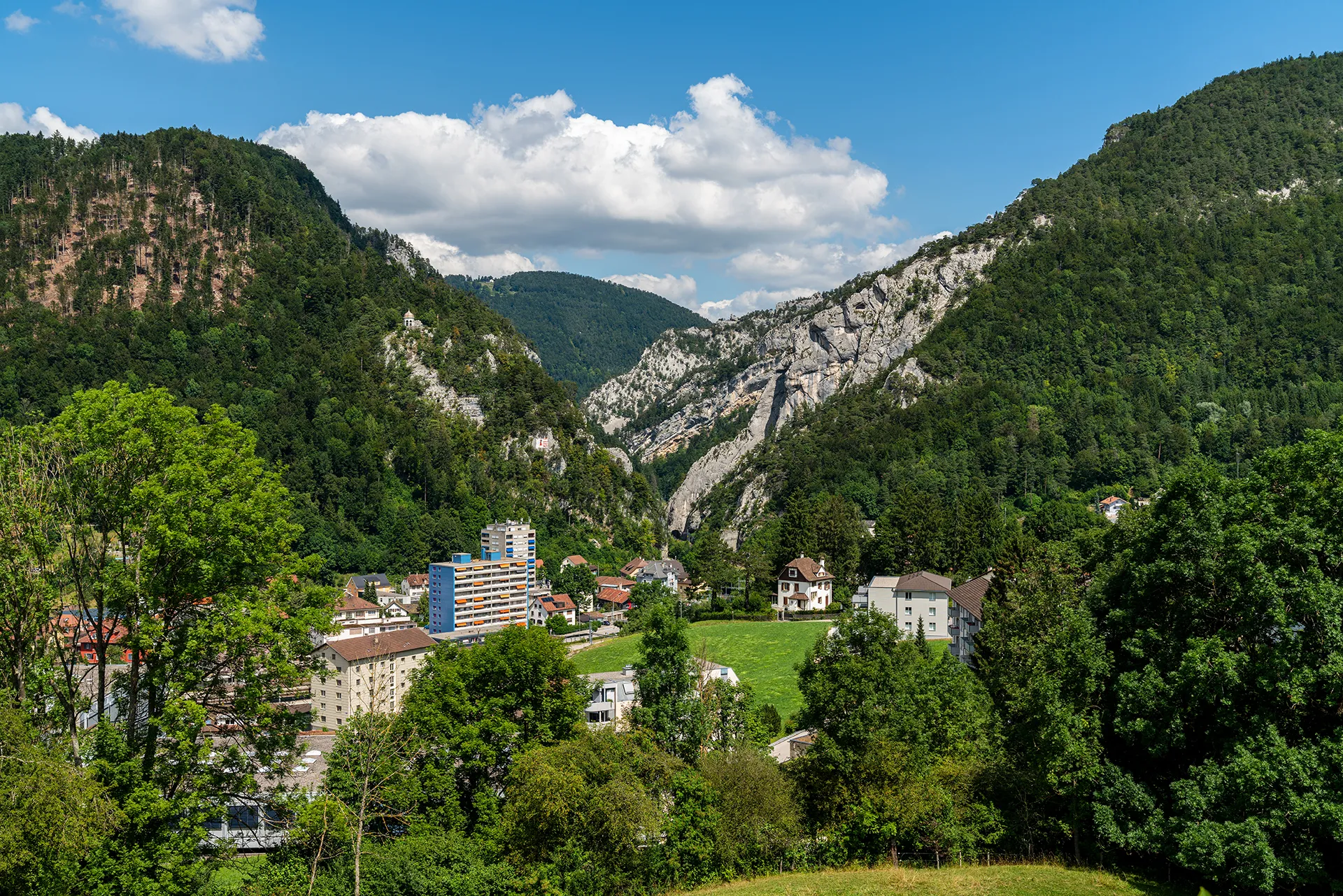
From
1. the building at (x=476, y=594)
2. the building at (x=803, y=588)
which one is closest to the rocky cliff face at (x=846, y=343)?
the building at (x=476, y=594)

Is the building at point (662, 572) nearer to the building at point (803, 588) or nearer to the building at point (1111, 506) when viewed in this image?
the building at point (803, 588)

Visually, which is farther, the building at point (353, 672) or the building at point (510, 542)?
the building at point (510, 542)

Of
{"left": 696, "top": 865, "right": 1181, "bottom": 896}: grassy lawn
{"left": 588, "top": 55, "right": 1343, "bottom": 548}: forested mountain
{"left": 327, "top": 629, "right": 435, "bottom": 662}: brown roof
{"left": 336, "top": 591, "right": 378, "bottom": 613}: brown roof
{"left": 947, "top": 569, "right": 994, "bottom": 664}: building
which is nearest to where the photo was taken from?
{"left": 696, "top": 865, "right": 1181, "bottom": 896}: grassy lawn

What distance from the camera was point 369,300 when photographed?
453ft

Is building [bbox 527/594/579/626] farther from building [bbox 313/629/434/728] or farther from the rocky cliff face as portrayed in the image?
the rocky cliff face

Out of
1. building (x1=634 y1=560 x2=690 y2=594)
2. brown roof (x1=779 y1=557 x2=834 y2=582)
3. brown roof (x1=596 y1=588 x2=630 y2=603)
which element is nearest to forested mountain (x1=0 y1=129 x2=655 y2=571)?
building (x1=634 y1=560 x2=690 y2=594)

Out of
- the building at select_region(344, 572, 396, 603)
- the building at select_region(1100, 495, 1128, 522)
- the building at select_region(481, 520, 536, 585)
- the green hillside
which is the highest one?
the green hillside

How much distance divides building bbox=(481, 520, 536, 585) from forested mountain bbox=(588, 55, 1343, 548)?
103 ft

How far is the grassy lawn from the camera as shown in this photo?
53.5 ft

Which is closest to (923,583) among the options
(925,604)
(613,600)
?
(925,604)

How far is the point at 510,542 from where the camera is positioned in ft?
290

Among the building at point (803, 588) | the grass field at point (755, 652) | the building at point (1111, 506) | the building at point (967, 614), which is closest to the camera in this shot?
the building at point (967, 614)

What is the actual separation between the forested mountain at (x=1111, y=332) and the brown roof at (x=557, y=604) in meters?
29.2

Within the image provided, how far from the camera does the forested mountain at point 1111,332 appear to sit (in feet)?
Answer: 341
